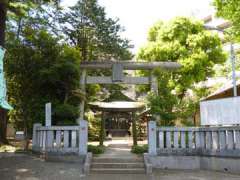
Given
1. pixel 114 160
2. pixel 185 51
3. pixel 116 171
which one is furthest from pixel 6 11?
pixel 185 51

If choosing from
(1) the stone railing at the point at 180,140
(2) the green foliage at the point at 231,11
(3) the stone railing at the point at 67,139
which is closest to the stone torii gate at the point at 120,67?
(2) the green foliage at the point at 231,11

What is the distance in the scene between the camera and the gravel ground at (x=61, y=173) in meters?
9.14

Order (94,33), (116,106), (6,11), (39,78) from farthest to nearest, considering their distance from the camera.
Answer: (94,33)
(116,106)
(6,11)
(39,78)

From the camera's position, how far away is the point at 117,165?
34.6 ft

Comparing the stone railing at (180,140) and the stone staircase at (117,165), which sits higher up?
the stone railing at (180,140)

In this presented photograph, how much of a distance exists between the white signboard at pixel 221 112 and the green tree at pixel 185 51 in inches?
314

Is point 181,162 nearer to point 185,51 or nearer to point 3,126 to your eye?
point 3,126

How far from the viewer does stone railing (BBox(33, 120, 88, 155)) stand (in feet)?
36.7

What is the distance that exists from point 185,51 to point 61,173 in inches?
514

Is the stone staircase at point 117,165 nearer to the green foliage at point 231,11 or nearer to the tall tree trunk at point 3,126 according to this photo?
the tall tree trunk at point 3,126

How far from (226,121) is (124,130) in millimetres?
17094

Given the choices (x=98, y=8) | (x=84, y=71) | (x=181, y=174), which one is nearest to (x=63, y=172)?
(x=181, y=174)

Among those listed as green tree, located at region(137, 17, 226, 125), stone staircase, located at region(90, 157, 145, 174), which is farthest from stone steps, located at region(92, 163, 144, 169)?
green tree, located at region(137, 17, 226, 125)

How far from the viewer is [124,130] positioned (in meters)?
26.8
